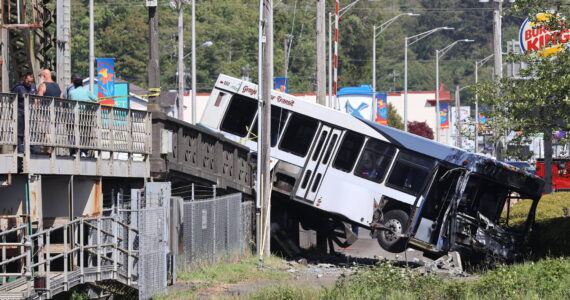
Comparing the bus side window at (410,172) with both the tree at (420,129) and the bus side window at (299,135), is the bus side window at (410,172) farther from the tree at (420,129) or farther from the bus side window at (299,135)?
the tree at (420,129)

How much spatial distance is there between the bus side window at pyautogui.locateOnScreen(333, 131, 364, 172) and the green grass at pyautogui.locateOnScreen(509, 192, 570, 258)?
16.2ft

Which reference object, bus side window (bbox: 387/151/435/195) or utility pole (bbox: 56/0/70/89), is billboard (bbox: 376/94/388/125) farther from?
utility pole (bbox: 56/0/70/89)

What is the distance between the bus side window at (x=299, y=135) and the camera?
2944cm

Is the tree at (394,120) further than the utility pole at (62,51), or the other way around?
the tree at (394,120)

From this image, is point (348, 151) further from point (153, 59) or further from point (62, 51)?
point (62, 51)

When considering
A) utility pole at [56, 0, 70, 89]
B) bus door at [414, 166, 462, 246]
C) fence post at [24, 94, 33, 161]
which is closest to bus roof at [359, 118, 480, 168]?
bus door at [414, 166, 462, 246]

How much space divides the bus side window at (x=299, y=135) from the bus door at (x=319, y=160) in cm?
26

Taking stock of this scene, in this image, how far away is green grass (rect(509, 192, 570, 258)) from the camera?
27.5 metres

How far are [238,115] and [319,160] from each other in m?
3.13

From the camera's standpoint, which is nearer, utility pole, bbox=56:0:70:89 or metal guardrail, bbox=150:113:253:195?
metal guardrail, bbox=150:113:253:195

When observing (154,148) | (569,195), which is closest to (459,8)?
(569,195)

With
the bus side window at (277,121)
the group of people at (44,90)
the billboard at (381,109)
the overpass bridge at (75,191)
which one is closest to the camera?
the overpass bridge at (75,191)

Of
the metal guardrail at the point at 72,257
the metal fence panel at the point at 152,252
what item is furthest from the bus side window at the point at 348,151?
the metal guardrail at the point at 72,257

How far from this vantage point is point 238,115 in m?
31.1
